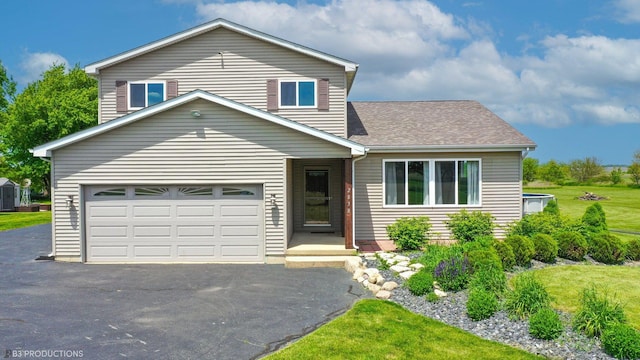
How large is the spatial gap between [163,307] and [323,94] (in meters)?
8.29

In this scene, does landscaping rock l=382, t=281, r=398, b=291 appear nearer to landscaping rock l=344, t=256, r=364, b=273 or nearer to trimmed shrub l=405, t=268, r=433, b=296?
trimmed shrub l=405, t=268, r=433, b=296

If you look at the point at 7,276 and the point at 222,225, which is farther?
the point at 222,225

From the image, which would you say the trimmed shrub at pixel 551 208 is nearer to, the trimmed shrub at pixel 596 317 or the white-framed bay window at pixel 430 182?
the white-framed bay window at pixel 430 182

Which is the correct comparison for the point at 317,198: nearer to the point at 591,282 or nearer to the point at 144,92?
the point at 144,92

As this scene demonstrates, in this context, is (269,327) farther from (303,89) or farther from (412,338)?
(303,89)

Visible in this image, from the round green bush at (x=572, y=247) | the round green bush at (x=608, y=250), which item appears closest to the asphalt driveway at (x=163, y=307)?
the round green bush at (x=572, y=247)

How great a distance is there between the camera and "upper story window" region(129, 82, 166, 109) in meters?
13.1

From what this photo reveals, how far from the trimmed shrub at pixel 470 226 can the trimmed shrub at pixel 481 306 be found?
5.74m

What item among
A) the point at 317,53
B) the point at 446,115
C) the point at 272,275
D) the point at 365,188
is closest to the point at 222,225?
the point at 272,275

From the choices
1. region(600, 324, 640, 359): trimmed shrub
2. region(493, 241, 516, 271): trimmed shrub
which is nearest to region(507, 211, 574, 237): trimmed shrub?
region(493, 241, 516, 271): trimmed shrub

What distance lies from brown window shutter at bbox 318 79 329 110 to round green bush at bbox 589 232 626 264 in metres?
8.43

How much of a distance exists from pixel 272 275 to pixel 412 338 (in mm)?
4383

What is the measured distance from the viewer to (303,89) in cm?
1302

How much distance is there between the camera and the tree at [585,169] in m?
45.9
